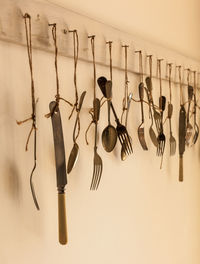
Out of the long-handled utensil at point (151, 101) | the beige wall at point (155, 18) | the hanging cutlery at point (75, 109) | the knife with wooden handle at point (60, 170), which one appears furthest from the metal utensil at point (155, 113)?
the knife with wooden handle at point (60, 170)

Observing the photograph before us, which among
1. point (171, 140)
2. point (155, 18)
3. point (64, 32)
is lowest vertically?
point (171, 140)

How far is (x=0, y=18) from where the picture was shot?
1.63 ft

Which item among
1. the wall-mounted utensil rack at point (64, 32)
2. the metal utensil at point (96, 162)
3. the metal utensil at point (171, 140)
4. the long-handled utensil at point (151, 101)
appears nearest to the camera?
the wall-mounted utensil rack at point (64, 32)

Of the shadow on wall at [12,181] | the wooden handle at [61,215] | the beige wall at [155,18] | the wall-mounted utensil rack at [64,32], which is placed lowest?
the wooden handle at [61,215]

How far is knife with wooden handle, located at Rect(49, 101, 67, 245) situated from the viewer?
56 cm

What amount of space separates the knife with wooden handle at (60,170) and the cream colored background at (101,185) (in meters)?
0.05

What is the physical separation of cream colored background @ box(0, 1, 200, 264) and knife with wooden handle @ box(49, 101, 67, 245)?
0.15 feet

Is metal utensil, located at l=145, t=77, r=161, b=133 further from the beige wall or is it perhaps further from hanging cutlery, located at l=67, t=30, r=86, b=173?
hanging cutlery, located at l=67, t=30, r=86, b=173

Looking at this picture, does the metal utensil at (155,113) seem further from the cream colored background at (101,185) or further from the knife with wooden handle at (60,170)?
the knife with wooden handle at (60,170)

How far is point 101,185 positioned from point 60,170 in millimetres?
218

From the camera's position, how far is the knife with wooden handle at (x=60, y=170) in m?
0.56

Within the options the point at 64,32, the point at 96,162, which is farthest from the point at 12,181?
the point at 64,32

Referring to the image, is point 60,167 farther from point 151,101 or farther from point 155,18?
point 155,18

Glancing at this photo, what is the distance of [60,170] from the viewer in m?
0.56
